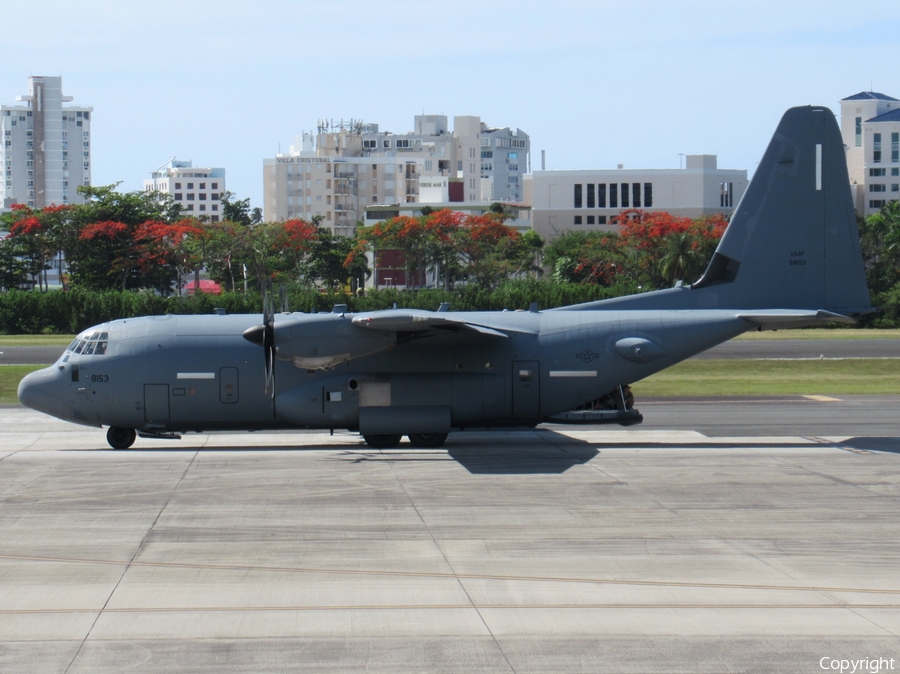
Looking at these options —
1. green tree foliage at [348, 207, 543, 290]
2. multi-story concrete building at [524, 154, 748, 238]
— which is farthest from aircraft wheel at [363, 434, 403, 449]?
multi-story concrete building at [524, 154, 748, 238]

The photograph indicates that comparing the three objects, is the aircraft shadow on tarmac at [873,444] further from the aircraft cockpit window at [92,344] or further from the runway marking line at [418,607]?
the aircraft cockpit window at [92,344]

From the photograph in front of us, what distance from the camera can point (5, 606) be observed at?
12.4 metres

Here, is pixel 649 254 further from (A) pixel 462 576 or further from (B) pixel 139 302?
(A) pixel 462 576

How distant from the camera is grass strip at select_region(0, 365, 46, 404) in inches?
1461

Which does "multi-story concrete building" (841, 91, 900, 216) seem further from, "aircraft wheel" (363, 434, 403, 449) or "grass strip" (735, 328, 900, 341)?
"aircraft wheel" (363, 434, 403, 449)

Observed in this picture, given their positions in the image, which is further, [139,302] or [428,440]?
[139,302]

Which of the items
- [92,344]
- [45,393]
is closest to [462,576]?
[92,344]

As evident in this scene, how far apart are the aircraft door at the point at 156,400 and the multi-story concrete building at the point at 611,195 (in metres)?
110

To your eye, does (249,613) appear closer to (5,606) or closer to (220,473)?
(5,606)

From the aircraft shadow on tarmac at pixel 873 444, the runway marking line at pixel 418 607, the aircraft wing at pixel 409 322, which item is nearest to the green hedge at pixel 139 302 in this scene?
the aircraft shadow on tarmac at pixel 873 444

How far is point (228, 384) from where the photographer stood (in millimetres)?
24625

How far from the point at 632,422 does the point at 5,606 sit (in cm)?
1612

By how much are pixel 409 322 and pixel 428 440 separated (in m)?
3.95

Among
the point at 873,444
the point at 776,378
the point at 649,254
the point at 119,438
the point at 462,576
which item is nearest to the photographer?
the point at 462,576
